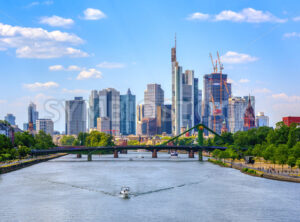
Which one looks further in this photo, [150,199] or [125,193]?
[125,193]

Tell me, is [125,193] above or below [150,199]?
above

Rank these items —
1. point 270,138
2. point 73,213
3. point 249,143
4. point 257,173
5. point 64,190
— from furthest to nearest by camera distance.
Result: point 249,143 < point 270,138 < point 257,173 < point 64,190 < point 73,213

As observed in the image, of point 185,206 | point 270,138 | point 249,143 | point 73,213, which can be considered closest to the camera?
point 73,213

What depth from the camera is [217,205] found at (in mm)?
68938

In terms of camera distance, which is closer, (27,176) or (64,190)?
(64,190)

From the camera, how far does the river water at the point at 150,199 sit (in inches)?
2410

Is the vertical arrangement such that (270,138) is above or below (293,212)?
above

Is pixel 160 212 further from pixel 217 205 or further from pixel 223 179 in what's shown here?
pixel 223 179

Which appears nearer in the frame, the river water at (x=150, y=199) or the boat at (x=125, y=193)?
the river water at (x=150, y=199)

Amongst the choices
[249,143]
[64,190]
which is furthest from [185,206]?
[249,143]

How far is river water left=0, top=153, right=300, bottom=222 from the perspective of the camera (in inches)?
2410

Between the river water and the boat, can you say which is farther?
the boat

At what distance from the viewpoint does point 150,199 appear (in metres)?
73.9

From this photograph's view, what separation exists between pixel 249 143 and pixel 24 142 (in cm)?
8375
